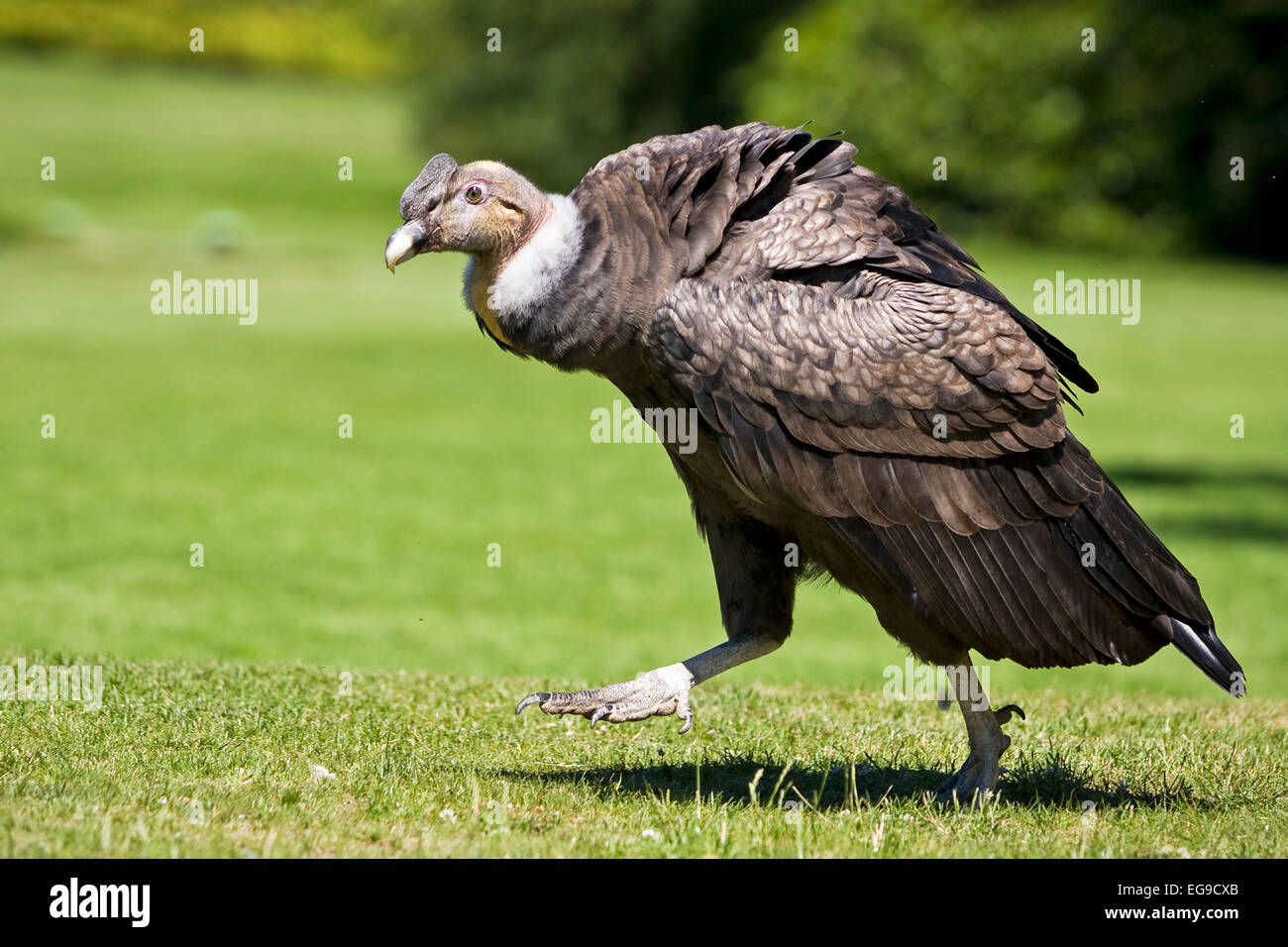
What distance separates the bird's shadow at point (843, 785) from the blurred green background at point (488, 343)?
483cm

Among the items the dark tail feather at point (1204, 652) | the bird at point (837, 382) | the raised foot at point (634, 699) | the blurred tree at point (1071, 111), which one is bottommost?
the raised foot at point (634, 699)

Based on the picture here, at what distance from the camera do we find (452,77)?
55.7m

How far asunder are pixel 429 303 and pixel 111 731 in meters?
30.3

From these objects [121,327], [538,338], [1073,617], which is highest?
[121,327]

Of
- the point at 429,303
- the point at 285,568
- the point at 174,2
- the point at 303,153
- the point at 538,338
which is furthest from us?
the point at 174,2

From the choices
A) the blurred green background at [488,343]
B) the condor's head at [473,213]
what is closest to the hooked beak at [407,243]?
the condor's head at [473,213]

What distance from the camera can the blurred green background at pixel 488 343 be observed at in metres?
15.0

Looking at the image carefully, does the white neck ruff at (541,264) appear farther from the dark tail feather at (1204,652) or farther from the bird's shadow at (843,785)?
the dark tail feather at (1204,652)

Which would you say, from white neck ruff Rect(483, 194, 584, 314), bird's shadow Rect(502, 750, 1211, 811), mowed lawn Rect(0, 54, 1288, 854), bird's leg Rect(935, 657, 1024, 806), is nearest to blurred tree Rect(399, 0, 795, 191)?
mowed lawn Rect(0, 54, 1288, 854)

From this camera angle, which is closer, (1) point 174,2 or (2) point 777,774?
(2) point 777,774

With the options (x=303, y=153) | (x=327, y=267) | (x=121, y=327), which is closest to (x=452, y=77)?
(x=303, y=153)

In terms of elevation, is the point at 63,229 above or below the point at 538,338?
above

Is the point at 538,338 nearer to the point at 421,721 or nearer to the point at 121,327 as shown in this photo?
the point at 421,721

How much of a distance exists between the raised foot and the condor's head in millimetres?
1825
